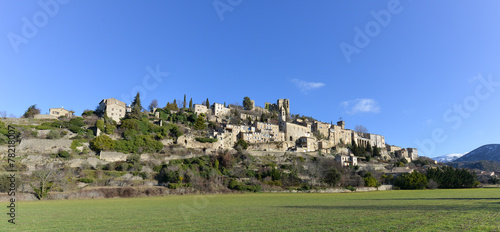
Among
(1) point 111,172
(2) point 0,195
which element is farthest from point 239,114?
(2) point 0,195

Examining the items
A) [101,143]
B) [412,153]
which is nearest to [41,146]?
[101,143]

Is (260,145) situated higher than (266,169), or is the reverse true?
(260,145)

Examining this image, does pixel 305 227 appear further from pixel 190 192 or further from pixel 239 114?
pixel 239 114

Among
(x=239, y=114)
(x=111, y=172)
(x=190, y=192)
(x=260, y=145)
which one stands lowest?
(x=190, y=192)

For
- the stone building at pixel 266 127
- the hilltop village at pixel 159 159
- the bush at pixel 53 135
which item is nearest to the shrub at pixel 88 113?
the hilltop village at pixel 159 159

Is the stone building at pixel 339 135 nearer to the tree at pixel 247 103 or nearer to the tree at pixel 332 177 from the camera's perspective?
the tree at pixel 247 103

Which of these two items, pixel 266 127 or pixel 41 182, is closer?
pixel 41 182

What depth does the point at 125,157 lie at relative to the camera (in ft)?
173

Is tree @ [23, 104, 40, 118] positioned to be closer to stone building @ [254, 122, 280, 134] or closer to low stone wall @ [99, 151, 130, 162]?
low stone wall @ [99, 151, 130, 162]

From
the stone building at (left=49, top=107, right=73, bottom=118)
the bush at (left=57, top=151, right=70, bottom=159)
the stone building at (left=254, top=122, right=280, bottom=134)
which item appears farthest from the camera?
the stone building at (left=254, top=122, right=280, bottom=134)

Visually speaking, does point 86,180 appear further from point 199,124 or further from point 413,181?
point 413,181

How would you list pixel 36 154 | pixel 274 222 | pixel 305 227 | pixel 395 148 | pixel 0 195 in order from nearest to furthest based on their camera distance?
pixel 305 227, pixel 274 222, pixel 0 195, pixel 36 154, pixel 395 148

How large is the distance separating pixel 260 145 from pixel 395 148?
64.8 metres

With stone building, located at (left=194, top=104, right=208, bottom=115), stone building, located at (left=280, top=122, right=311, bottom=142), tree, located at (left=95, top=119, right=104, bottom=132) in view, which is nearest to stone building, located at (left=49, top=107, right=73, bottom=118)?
tree, located at (left=95, top=119, right=104, bottom=132)
